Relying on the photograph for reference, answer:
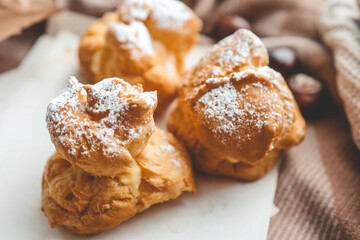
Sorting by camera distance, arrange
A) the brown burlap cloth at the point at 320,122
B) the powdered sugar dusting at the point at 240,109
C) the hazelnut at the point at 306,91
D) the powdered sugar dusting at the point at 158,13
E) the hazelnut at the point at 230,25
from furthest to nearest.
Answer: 1. the hazelnut at the point at 230,25
2. the hazelnut at the point at 306,91
3. the powdered sugar dusting at the point at 158,13
4. the brown burlap cloth at the point at 320,122
5. the powdered sugar dusting at the point at 240,109

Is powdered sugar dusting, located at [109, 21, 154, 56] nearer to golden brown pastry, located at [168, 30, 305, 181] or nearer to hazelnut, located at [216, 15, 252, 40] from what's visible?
golden brown pastry, located at [168, 30, 305, 181]

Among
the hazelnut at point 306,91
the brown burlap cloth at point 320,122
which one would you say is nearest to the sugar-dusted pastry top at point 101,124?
the brown burlap cloth at point 320,122

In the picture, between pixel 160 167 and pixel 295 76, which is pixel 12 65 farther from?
pixel 295 76

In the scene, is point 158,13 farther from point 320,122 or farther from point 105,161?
point 320,122

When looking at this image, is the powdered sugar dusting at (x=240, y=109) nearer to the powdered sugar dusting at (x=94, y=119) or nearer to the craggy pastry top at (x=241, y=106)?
the craggy pastry top at (x=241, y=106)

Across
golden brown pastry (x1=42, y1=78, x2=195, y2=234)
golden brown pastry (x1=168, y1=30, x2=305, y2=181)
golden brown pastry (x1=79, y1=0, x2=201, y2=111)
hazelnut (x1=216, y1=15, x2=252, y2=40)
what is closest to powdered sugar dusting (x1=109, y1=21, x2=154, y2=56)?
golden brown pastry (x1=79, y1=0, x2=201, y2=111)

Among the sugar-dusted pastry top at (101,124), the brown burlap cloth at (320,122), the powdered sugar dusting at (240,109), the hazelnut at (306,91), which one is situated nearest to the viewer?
the sugar-dusted pastry top at (101,124)

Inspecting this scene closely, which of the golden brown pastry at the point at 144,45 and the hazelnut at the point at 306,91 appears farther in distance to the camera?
the hazelnut at the point at 306,91

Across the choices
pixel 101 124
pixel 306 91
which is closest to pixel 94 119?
pixel 101 124
